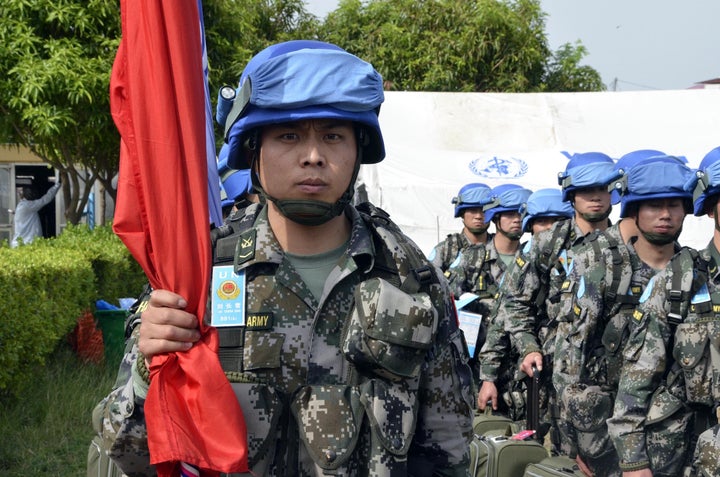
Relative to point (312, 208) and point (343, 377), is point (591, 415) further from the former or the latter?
point (312, 208)

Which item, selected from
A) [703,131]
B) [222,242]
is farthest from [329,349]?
[703,131]

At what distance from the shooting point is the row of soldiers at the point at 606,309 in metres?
4.75

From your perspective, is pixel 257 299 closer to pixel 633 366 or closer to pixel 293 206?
pixel 293 206

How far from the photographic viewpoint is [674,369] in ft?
15.8

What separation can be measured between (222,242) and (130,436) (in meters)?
0.63

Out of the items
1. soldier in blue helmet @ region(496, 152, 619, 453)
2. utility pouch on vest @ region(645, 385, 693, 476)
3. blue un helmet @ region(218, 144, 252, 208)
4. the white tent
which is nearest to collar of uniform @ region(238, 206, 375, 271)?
utility pouch on vest @ region(645, 385, 693, 476)

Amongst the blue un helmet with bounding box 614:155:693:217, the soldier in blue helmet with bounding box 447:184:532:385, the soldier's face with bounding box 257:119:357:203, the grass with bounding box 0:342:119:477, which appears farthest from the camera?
the soldier in blue helmet with bounding box 447:184:532:385

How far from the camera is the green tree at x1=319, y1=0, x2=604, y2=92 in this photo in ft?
84.7

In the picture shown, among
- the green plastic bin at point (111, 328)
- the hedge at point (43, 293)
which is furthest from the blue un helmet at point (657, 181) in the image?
the green plastic bin at point (111, 328)

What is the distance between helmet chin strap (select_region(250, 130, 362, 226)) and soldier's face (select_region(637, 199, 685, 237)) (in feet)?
11.1

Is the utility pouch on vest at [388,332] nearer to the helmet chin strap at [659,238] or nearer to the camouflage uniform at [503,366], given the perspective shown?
the helmet chin strap at [659,238]

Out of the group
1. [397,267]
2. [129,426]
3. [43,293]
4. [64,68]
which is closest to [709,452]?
[397,267]

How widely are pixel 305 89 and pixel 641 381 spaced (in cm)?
271

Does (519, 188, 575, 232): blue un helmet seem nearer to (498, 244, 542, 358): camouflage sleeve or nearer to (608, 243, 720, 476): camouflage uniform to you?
(498, 244, 542, 358): camouflage sleeve
